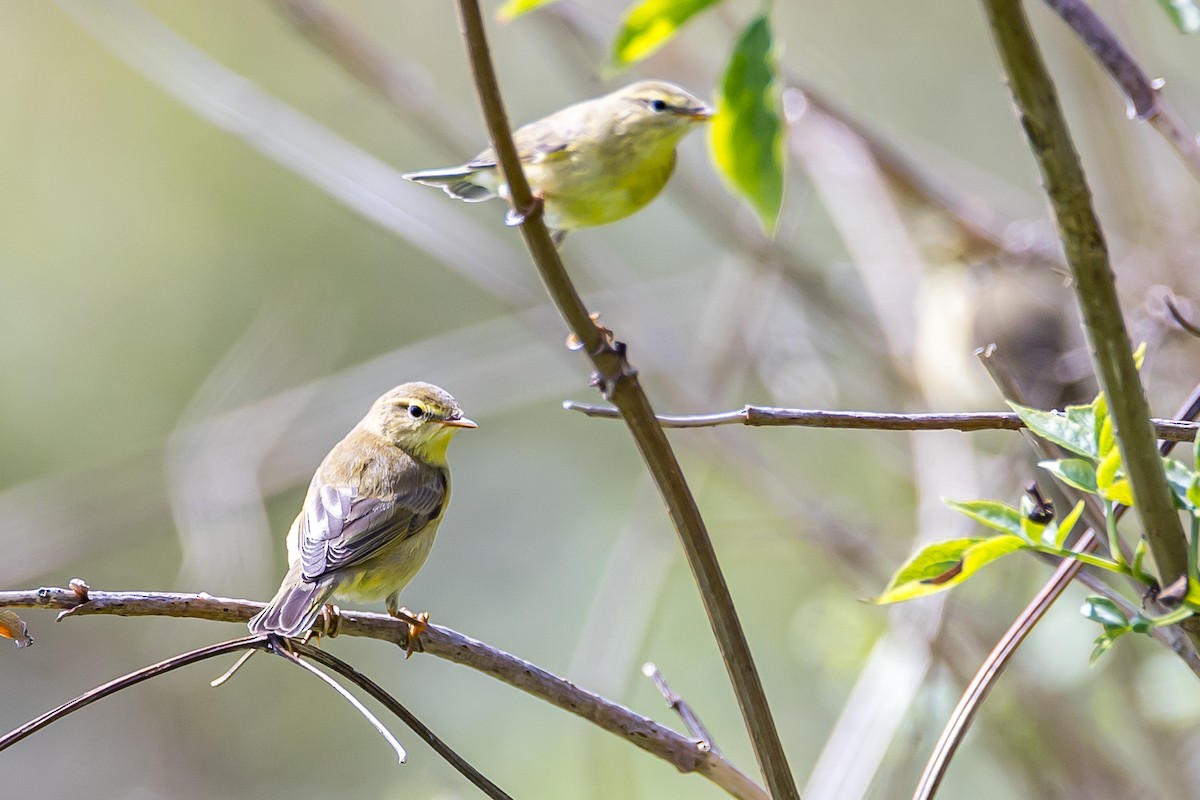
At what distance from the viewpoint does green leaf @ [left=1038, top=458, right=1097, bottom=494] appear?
3.36 ft

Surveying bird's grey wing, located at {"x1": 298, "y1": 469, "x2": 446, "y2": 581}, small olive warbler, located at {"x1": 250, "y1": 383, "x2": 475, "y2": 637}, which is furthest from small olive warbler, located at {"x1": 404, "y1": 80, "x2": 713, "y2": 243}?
bird's grey wing, located at {"x1": 298, "y1": 469, "x2": 446, "y2": 581}

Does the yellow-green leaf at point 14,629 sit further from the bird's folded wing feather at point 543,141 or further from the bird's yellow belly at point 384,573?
the bird's folded wing feather at point 543,141

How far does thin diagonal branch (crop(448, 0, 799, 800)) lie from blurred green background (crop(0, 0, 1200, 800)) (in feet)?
3.20

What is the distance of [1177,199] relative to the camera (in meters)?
4.14

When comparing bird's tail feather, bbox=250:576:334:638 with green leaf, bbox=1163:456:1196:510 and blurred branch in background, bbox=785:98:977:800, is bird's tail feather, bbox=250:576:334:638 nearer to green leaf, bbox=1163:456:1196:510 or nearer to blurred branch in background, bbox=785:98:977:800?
blurred branch in background, bbox=785:98:977:800

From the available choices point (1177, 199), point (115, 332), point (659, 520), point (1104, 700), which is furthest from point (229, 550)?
point (115, 332)

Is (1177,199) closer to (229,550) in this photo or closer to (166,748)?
(229,550)

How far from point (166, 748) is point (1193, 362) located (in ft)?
22.0

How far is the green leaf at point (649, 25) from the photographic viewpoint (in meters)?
0.77

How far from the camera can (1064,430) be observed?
1.05 meters

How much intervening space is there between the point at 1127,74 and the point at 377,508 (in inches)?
94.5

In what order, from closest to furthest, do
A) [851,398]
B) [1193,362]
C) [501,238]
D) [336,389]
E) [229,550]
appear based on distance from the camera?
[1193,362] < [229,550] < [336,389] < [851,398] < [501,238]

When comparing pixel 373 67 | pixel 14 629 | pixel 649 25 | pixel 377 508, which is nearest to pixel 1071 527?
pixel 649 25

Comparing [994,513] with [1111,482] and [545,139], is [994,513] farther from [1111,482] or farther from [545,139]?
[545,139]
